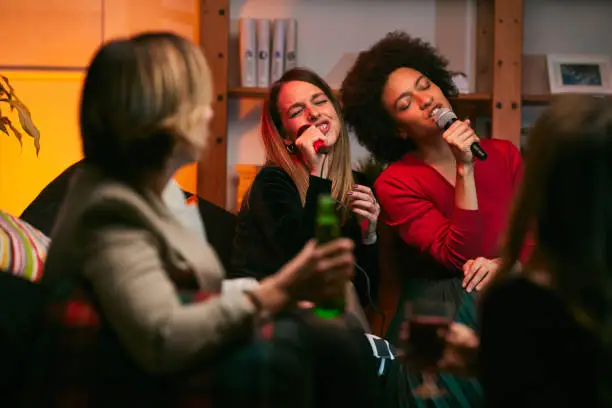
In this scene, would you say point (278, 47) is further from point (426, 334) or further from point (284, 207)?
point (426, 334)

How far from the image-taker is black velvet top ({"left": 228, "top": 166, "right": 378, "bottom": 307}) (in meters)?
1.50

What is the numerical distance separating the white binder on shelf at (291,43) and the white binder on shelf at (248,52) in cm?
13

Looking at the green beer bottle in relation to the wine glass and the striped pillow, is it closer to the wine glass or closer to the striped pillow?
the wine glass

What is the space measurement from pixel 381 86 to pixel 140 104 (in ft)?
5.00

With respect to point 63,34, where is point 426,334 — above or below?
below

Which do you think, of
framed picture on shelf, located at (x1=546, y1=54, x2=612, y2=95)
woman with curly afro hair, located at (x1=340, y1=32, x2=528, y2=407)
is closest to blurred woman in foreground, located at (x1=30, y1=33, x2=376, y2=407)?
woman with curly afro hair, located at (x1=340, y1=32, x2=528, y2=407)

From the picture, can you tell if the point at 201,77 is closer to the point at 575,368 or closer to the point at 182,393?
the point at 182,393

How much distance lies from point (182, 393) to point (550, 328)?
481 mm

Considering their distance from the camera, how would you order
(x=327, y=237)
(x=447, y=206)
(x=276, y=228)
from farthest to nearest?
(x=447, y=206)
(x=276, y=228)
(x=327, y=237)

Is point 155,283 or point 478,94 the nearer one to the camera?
point 155,283

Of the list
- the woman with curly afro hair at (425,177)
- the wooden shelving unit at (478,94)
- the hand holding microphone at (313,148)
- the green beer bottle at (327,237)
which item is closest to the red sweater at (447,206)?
the woman with curly afro hair at (425,177)

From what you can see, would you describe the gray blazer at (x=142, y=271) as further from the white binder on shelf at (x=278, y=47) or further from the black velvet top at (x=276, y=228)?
the white binder on shelf at (x=278, y=47)

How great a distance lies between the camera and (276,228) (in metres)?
1.69

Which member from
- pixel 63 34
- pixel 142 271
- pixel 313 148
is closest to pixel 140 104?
pixel 142 271
